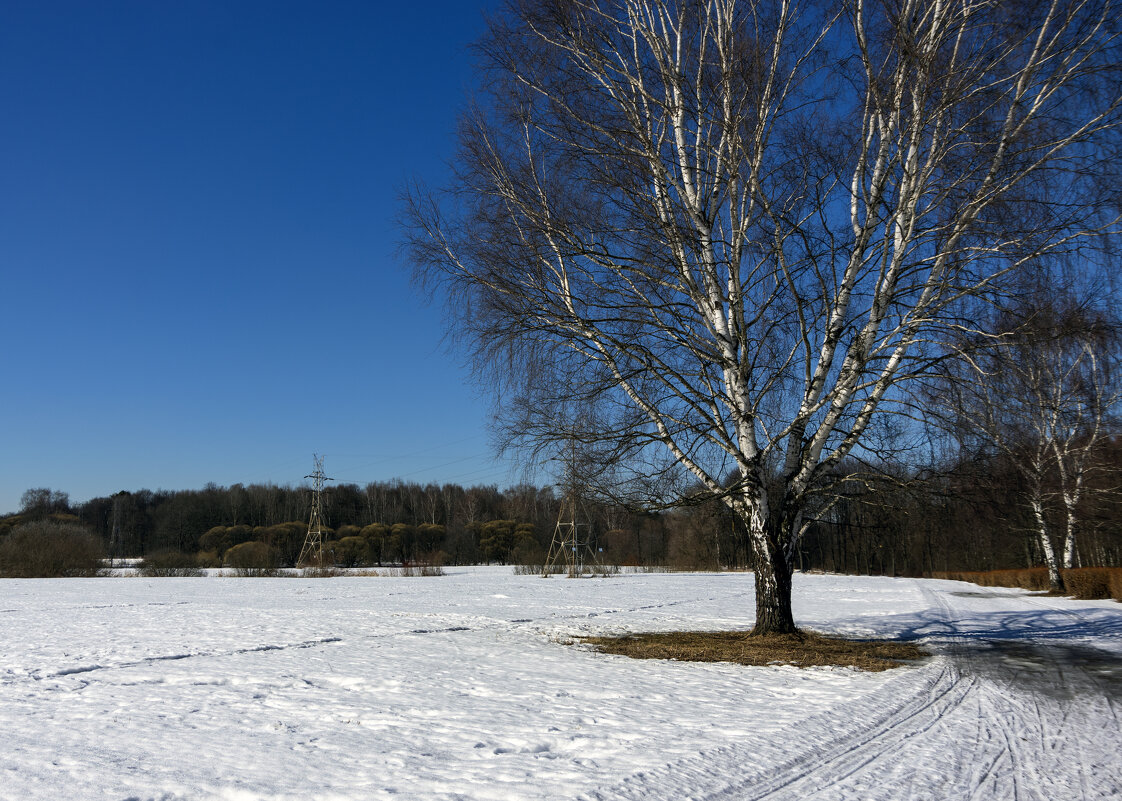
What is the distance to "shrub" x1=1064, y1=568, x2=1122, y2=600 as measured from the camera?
20.0 m

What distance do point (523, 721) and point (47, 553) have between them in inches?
1673

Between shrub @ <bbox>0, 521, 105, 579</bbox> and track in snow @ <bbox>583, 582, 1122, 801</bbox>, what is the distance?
43260 mm

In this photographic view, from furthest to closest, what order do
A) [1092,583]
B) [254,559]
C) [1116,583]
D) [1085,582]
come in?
[254,559]
[1085,582]
[1092,583]
[1116,583]

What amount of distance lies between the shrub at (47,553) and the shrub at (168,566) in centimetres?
267

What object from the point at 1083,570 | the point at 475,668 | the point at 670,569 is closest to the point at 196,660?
the point at 475,668

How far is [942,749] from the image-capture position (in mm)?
5090

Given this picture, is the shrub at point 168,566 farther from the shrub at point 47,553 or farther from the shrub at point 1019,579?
the shrub at point 1019,579

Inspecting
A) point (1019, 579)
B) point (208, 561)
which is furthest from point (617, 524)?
point (208, 561)

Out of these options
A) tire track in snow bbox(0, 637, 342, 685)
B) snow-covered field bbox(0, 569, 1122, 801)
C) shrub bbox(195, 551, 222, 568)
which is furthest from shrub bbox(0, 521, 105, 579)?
tire track in snow bbox(0, 637, 342, 685)

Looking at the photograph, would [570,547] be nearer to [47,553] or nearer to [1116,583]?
[47,553]

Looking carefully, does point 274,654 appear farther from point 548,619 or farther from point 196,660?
point 548,619

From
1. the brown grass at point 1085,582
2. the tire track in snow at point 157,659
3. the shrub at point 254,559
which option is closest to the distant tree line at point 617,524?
the shrub at point 254,559

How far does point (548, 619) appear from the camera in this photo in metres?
15.0

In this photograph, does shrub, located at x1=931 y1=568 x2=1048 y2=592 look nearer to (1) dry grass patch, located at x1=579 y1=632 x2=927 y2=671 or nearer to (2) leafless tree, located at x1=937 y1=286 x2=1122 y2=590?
(1) dry grass patch, located at x1=579 y1=632 x2=927 y2=671
